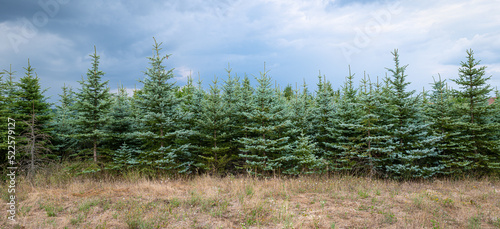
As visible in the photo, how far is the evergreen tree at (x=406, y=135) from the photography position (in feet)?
40.2

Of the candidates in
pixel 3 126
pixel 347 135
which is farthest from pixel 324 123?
pixel 3 126

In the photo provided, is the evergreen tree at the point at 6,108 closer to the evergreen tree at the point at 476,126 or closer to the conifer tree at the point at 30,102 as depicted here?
the conifer tree at the point at 30,102

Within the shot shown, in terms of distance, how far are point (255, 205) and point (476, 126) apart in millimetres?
11961

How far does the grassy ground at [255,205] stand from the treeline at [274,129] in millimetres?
1591

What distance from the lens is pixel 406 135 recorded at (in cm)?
1259

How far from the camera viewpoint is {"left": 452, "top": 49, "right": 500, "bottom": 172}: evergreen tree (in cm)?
1266

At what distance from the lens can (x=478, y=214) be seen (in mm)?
7789

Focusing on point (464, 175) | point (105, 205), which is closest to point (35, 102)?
point (105, 205)

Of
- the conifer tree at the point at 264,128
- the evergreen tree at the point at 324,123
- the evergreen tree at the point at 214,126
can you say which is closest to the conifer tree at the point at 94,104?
the evergreen tree at the point at 214,126

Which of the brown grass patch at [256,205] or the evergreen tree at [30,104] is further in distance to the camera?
the evergreen tree at [30,104]

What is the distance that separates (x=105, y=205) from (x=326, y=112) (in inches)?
420

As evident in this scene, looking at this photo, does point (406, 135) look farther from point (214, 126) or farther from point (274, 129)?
point (214, 126)

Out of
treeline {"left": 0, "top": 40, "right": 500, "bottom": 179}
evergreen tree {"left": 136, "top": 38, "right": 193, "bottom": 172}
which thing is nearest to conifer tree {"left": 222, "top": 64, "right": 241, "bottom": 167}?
treeline {"left": 0, "top": 40, "right": 500, "bottom": 179}

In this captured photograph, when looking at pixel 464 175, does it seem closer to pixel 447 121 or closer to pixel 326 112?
pixel 447 121
